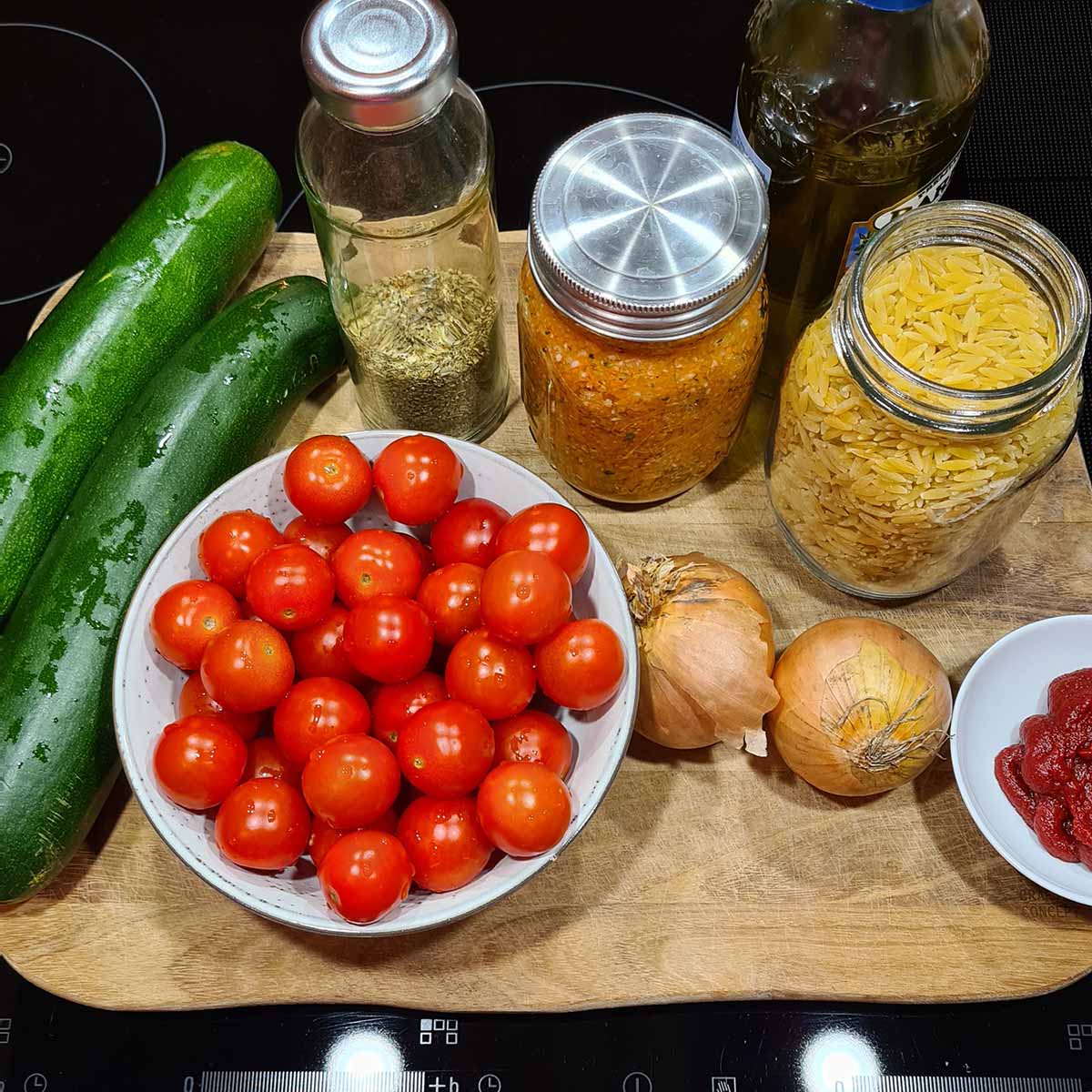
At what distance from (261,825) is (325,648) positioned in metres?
0.18

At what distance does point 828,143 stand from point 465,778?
67 cm

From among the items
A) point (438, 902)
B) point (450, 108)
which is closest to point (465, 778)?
point (438, 902)

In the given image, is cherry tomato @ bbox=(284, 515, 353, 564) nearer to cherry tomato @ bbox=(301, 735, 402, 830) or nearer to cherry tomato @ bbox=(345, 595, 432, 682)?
cherry tomato @ bbox=(345, 595, 432, 682)

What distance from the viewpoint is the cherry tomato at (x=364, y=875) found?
1.00 meters

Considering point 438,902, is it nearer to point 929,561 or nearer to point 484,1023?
point 484,1023

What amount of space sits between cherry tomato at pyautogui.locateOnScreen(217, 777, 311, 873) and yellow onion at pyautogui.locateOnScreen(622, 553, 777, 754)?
0.35 meters

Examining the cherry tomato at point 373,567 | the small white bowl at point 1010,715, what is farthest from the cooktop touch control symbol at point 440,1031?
the small white bowl at point 1010,715

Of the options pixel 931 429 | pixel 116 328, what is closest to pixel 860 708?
pixel 931 429

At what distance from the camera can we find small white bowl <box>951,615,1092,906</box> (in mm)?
1164

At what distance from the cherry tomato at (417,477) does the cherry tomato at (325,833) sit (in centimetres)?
28

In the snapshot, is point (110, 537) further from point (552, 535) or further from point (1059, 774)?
point (1059, 774)

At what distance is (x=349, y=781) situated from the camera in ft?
3.33

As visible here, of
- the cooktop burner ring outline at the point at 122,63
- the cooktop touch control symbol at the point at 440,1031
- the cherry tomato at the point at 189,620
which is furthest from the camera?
the cooktop burner ring outline at the point at 122,63

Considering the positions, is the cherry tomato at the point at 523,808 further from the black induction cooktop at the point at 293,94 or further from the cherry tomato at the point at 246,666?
the black induction cooktop at the point at 293,94
